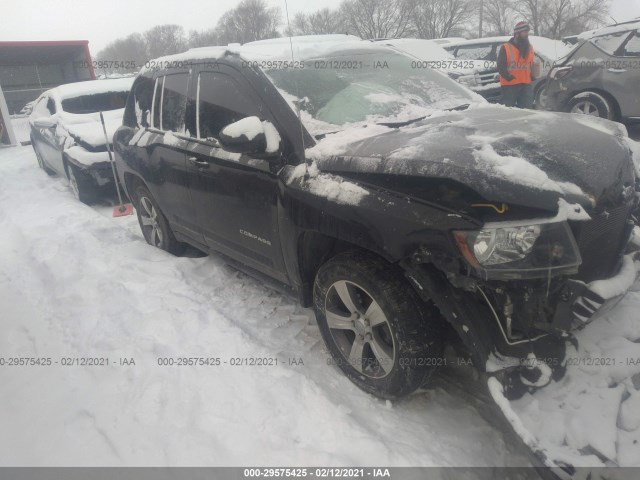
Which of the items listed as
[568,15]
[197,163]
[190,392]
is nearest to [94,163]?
[197,163]

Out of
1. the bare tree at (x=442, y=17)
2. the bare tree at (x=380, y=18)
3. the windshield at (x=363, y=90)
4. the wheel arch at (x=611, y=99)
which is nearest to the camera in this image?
the windshield at (x=363, y=90)

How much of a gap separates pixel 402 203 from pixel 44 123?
790 centimetres

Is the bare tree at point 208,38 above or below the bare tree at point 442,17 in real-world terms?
below

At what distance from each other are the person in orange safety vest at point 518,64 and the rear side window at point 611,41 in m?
1.15

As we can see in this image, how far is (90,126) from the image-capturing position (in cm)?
697

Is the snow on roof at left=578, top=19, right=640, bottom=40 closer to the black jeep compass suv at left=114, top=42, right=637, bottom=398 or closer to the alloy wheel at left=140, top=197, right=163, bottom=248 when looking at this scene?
the black jeep compass suv at left=114, top=42, right=637, bottom=398

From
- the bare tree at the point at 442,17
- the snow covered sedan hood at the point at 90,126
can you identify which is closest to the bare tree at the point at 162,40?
the snow covered sedan hood at the point at 90,126

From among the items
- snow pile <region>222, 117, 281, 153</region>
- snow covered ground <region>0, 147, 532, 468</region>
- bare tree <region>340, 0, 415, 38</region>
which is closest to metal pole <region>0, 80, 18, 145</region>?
bare tree <region>340, 0, 415, 38</region>

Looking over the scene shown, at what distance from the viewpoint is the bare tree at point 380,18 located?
62.8 ft

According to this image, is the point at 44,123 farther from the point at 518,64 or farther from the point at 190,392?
the point at 518,64

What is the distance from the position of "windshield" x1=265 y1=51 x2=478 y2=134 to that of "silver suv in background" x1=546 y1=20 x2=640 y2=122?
4914 mm

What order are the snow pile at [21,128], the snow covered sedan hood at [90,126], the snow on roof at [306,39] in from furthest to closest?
1. the snow pile at [21,128]
2. the snow covered sedan hood at [90,126]
3. the snow on roof at [306,39]

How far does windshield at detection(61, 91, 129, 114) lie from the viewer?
7.73 m

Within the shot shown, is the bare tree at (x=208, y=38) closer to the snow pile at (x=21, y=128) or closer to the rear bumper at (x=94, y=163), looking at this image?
the rear bumper at (x=94, y=163)
